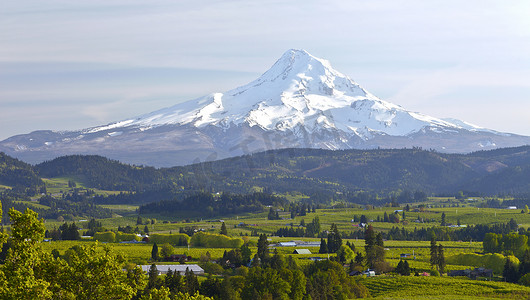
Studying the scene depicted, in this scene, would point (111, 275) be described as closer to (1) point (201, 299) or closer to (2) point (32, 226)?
(2) point (32, 226)

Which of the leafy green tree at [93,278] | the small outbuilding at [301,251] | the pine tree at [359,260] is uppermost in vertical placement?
the leafy green tree at [93,278]

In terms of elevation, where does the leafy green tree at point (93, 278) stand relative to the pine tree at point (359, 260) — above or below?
above

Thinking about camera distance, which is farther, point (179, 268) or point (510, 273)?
point (179, 268)

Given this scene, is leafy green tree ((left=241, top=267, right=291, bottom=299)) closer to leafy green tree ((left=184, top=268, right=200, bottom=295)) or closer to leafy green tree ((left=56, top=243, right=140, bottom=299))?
leafy green tree ((left=184, top=268, right=200, bottom=295))

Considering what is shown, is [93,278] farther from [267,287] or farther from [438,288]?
→ [438,288]

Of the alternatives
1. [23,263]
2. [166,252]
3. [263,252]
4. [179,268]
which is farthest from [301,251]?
[23,263]

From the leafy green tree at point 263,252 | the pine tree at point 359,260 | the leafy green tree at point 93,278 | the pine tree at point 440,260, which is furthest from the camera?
the pine tree at point 359,260

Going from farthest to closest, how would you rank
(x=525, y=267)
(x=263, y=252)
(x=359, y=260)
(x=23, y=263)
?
(x=263, y=252) → (x=359, y=260) → (x=525, y=267) → (x=23, y=263)

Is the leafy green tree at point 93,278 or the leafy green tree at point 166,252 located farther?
the leafy green tree at point 166,252

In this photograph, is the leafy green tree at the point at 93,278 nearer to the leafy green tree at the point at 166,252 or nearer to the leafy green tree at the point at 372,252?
the leafy green tree at the point at 372,252

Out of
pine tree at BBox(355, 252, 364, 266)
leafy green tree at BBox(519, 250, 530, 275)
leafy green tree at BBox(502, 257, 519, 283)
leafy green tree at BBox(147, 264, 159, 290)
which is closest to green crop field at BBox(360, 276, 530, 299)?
leafy green tree at BBox(502, 257, 519, 283)

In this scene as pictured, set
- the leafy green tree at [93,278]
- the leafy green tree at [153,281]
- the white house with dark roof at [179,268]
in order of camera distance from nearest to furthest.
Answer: the leafy green tree at [93,278]
the leafy green tree at [153,281]
the white house with dark roof at [179,268]

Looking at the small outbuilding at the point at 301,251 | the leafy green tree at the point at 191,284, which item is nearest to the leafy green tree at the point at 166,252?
the small outbuilding at the point at 301,251

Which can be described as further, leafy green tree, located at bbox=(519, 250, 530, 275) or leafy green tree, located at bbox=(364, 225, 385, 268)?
leafy green tree, located at bbox=(364, 225, 385, 268)
